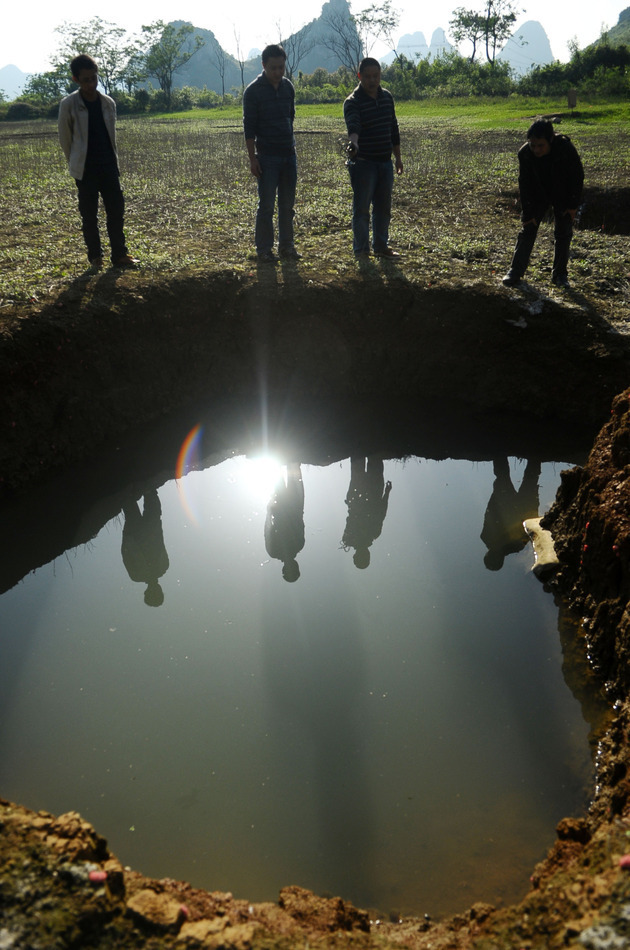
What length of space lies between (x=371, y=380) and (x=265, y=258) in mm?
1697

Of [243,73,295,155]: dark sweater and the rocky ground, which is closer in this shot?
the rocky ground

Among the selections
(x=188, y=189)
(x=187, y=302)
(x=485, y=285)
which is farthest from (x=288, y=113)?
(x=188, y=189)

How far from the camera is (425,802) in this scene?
10.1 ft

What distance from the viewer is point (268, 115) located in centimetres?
630

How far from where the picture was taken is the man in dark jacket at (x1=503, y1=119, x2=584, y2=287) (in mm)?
5738

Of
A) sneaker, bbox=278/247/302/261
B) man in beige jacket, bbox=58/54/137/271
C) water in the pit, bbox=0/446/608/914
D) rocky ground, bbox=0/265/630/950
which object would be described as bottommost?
water in the pit, bbox=0/446/608/914

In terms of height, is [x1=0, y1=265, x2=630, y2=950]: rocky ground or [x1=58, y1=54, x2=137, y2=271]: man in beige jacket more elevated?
[x1=58, y1=54, x2=137, y2=271]: man in beige jacket

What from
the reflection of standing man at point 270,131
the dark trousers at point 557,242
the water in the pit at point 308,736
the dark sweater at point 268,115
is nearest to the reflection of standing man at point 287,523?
the water in the pit at point 308,736

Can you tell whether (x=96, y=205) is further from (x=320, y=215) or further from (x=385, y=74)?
(x=385, y=74)

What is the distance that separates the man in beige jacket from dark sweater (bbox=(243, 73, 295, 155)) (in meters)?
1.21

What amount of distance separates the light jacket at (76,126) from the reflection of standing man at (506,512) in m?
4.35

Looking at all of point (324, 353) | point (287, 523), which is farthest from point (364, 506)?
point (324, 353)

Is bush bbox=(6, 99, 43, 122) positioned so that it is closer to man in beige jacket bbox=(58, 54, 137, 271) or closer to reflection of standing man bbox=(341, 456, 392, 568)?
man in beige jacket bbox=(58, 54, 137, 271)

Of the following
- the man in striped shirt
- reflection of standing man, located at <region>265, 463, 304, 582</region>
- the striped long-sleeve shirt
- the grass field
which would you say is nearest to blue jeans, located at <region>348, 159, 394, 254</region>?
the man in striped shirt
